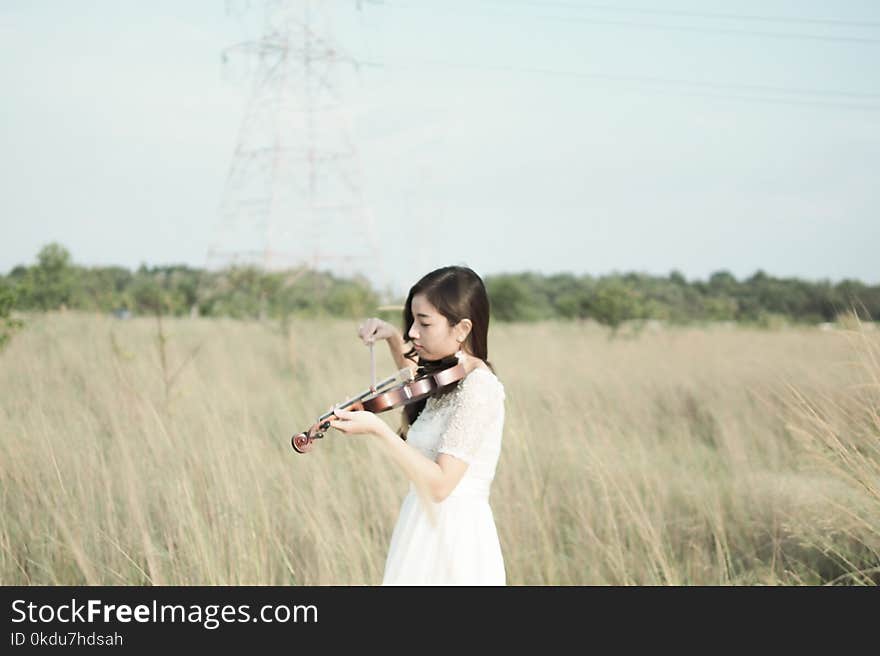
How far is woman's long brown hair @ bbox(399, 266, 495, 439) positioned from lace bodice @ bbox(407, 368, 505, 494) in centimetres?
5

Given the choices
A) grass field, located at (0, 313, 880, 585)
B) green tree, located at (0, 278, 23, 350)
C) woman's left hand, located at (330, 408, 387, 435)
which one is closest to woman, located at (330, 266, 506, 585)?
woman's left hand, located at (330, 408, 387, 435)

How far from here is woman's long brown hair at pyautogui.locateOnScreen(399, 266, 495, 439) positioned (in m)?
1.98

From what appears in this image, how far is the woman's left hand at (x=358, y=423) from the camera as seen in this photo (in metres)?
1.71

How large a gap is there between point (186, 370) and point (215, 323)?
869 centimetres

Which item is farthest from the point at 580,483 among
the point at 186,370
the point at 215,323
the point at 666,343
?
the point at 215,323

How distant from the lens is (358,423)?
67.6 inches

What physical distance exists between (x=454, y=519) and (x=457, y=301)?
1.77 feet

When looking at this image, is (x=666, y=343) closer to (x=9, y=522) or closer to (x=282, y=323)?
(x=282, y=323)

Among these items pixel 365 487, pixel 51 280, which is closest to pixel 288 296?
pixel 51 280

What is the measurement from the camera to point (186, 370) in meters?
7.27

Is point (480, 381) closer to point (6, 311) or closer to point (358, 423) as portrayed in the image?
point (358, 423)

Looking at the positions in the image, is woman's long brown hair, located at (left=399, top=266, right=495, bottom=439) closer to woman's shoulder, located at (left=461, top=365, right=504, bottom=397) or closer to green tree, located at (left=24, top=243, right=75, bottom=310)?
woman's shoulder, located at (left=461, top=365, right=504, bottom=397)

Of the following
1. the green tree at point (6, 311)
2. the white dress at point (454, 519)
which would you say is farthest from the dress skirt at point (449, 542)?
the green tree at point (6, 311)
